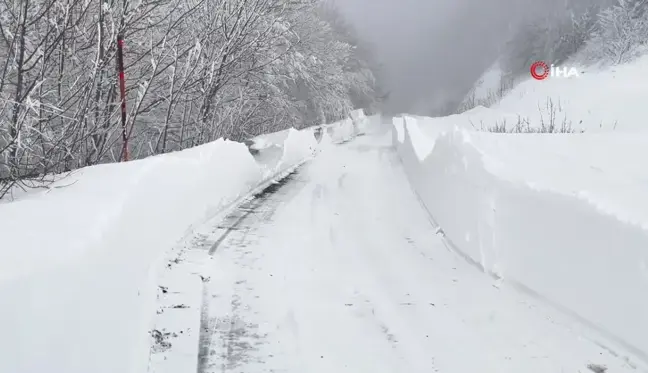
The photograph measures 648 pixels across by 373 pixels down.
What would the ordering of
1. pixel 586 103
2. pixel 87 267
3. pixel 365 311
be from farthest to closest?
pixel 586 103
pixel 365 311
pixel 87 267

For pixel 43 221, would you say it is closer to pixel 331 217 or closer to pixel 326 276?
pixel 326 276

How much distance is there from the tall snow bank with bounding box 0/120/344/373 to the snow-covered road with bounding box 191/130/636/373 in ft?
2.13

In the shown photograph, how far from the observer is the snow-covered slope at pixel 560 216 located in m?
3.91

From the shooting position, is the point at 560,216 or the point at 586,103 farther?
the point at 586,103

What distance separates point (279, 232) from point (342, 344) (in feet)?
11.4

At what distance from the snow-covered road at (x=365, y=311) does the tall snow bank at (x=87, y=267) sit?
65 cm

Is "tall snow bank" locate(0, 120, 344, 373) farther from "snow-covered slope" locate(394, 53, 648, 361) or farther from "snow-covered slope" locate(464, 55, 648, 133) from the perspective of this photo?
"snow-covered slope" locate(464, 55, 648, 133)

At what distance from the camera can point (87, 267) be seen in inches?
137

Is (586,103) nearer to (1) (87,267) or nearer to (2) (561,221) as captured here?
(2) (561,221)

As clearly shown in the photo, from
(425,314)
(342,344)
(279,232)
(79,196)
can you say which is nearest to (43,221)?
(79,196)

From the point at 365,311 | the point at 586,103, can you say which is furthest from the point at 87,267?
the point at 586,103

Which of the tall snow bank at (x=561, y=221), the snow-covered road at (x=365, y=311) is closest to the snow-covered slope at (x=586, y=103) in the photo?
the tall snow bank at (x=561, y=221)

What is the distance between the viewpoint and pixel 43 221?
374cm

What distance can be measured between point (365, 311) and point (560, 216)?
2.02m
